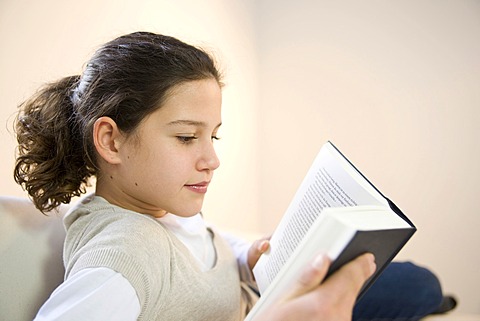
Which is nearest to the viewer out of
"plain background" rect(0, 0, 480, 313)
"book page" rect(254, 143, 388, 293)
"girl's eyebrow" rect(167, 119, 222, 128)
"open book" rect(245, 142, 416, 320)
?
"open book" rect(245, 142, 416, 320)

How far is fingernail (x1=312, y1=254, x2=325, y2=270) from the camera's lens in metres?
0.44

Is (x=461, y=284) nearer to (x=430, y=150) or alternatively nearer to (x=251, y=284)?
(x=430, y=150)

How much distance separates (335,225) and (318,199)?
208 mm

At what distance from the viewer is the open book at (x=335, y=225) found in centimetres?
44

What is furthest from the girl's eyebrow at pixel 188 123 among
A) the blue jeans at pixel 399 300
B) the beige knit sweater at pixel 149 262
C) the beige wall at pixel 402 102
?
the beige wall at pixel 402 102

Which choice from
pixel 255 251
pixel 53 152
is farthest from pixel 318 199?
pixel 53 152

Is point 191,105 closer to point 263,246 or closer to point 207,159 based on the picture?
point 207,159

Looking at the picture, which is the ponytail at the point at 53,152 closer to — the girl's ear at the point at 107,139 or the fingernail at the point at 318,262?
the girl's ear at the point at 107,139

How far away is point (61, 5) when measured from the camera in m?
1.16

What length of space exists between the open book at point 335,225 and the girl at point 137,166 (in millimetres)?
138

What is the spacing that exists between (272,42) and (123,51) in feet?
5.24

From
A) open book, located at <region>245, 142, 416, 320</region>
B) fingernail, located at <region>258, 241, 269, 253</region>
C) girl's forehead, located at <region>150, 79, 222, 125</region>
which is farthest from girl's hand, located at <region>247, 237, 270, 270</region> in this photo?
girl's forehead, located at <region>150, 79, 222, 125</region>

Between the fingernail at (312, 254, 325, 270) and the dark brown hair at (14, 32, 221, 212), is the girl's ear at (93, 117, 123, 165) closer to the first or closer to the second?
the dark brown hair at (14, 32, 221, 212)

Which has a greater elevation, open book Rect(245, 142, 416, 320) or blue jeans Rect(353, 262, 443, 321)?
open book Rect(245, 142, 416, 320)
